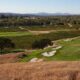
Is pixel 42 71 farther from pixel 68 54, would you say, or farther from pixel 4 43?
pixel 4 43

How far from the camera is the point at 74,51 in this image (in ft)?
86.4

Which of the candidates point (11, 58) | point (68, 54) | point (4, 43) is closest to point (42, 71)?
point (68, 54)

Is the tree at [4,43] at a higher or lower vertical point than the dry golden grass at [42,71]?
lower

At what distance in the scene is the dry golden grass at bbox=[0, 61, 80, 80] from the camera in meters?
17.7

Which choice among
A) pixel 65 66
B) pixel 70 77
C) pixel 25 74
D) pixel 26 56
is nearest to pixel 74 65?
pixel 65 66

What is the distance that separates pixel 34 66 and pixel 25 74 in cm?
134

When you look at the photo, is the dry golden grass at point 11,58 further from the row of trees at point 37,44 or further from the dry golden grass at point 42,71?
the row of trees at point 37,44

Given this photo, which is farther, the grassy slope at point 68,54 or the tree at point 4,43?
the tree at point 4,43

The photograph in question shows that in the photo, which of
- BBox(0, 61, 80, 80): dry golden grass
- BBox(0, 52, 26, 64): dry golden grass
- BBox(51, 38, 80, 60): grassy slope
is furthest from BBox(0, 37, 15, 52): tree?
BBox(0, 61, 80, 80): dry golden grass

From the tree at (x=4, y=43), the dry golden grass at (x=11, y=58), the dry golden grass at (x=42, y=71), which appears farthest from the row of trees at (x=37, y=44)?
the dry golden grass at (x=42, y=71)

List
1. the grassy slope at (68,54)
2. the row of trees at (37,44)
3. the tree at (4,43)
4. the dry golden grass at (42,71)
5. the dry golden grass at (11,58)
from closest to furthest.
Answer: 1. the dry golden grass at (42,71)
2. the grassy slope at (68,54)
3. the dry golden grass at (11,58)
4. the row of trees at (37,44)
5. the tree at (4,43)

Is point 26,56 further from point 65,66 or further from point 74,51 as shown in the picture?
point 65,66

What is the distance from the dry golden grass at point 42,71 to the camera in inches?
698

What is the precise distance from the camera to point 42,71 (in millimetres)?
18359
